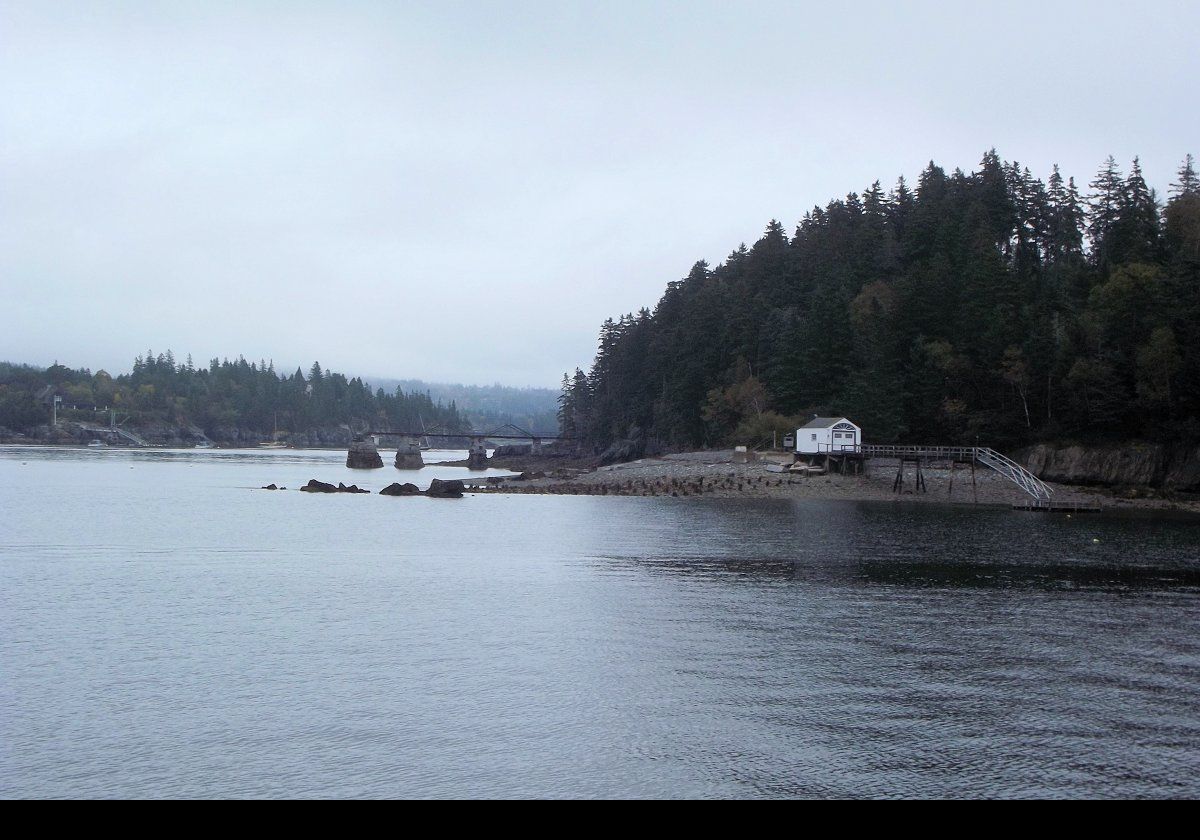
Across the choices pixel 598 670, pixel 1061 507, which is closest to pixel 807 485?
pixel 1061 507

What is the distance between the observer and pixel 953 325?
94.8 meters

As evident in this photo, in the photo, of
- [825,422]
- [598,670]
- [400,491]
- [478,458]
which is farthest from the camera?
[478,458]

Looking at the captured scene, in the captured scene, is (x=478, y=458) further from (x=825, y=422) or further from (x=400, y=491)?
(x=825, y=422)

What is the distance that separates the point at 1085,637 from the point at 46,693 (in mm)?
24323

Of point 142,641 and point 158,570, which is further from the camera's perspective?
point 158,570

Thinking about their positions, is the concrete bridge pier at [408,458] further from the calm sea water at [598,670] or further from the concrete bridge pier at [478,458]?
the calm sea water at [598,670]

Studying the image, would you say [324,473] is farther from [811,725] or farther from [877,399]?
[811,725]

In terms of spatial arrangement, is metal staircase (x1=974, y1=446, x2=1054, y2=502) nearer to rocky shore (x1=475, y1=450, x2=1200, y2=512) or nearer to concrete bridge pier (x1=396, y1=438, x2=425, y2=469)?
rocky shore (x1=475, y1=450, x2=1200, y2=512)

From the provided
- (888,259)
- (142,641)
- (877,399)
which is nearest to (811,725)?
(142,641)

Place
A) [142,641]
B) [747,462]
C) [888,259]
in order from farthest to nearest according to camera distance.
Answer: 1. [888,259]
2. [747,462]
3. [142,641]

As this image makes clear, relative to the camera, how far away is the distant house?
86438mm

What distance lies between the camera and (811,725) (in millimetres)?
17203

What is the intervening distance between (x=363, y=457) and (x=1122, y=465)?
4036 inches
